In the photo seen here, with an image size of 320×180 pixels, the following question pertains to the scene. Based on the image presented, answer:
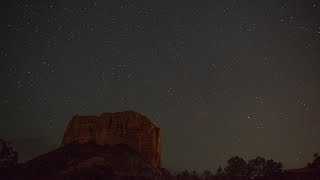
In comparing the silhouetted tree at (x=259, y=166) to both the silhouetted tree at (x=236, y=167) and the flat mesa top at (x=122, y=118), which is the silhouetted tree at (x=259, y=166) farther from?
the flat mesa top at (x=122, y=118)

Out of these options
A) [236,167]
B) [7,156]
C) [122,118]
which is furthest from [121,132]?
[7,156]

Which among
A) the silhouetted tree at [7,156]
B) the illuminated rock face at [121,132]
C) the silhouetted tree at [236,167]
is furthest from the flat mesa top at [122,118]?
the silhouetted tree at [7,156]

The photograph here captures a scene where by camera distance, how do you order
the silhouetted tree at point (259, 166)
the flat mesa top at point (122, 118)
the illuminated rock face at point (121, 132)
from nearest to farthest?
the silhouetted tree at point (259, 166) < the illuminated rock face at point (121, 132) < the flat mesa top at point (122, 118)

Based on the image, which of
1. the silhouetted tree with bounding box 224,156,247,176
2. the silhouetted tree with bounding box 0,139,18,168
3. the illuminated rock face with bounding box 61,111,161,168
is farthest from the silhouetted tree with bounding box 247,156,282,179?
the silhouetted tree with bounding box 0,139,18,168

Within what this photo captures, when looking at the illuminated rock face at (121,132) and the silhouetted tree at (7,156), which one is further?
the illuminated rock face at (121,132)

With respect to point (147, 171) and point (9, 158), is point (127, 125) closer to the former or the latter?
point (147, 171)

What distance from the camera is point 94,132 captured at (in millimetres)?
173625

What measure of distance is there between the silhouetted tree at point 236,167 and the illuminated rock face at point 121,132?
29.4 m

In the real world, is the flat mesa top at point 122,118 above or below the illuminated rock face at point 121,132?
above

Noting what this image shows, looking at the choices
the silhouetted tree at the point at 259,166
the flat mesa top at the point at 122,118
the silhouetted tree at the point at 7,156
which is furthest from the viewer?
the flat mesa top at the point at 122,118

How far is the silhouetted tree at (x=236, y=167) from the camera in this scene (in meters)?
142

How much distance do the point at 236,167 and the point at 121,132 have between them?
47277 millimetres

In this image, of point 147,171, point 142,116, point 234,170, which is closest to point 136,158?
point 147,171

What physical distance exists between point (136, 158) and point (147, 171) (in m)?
11.8
